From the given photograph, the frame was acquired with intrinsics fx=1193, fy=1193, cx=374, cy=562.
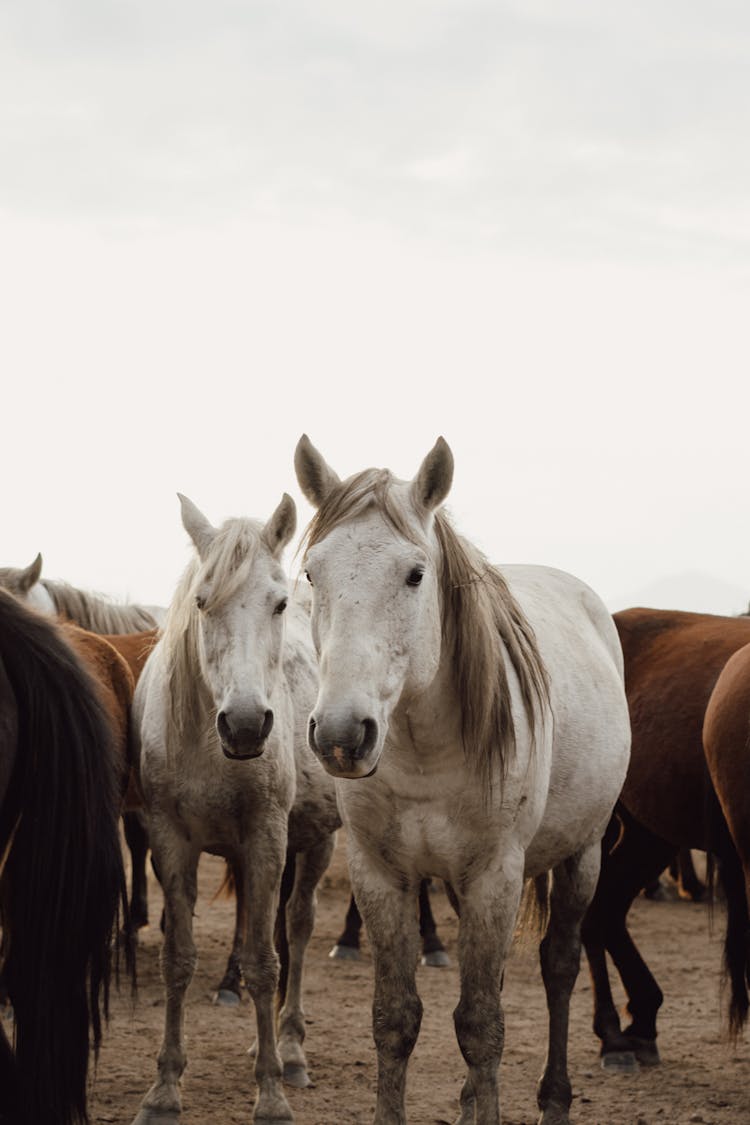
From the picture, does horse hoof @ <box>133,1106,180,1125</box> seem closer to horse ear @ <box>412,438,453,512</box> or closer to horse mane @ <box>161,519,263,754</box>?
horse mane @ <box>161,519,263,754</box>

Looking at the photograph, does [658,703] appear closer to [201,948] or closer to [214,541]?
[214,541]

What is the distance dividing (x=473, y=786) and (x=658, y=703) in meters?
2.84

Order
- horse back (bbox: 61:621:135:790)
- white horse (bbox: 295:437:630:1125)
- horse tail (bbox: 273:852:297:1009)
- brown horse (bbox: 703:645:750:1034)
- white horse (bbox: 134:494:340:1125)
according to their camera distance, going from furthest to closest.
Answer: horse tail (bbox: 273:852:297:1009) < horse back (bbox: 61:621:135:790) < brown horse (bbox: 703:645:750:1034) < white horse (bbox: 134:494:340:1125) < white horse (bbox: 295:437:630:1125)

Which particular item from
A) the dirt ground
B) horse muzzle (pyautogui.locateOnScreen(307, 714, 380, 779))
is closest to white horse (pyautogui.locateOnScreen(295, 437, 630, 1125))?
horse muzzle (pyautogui.locateOnScreen(307, 714, 380, 779))

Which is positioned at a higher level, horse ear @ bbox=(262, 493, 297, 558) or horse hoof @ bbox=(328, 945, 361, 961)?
horse ear @ bbox=(262, 493, 297, 558)

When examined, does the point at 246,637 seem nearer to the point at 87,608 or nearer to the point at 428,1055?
the point at 428,1055

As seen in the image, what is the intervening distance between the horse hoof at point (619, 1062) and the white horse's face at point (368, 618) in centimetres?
293

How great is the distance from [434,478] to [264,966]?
2236 mm

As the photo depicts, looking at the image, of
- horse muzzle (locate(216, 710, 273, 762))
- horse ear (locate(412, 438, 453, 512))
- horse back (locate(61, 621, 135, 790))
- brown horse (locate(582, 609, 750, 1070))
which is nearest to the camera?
horse ear (locate(412, 438, 453, 512))

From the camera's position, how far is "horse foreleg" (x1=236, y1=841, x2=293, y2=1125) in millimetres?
4582

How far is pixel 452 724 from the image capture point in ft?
12.0

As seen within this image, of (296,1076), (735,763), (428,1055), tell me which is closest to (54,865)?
(296,1076)

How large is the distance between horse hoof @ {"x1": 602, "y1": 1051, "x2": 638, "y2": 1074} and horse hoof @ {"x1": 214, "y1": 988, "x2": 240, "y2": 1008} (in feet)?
6.87

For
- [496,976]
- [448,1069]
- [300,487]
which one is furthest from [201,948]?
[300,487]
